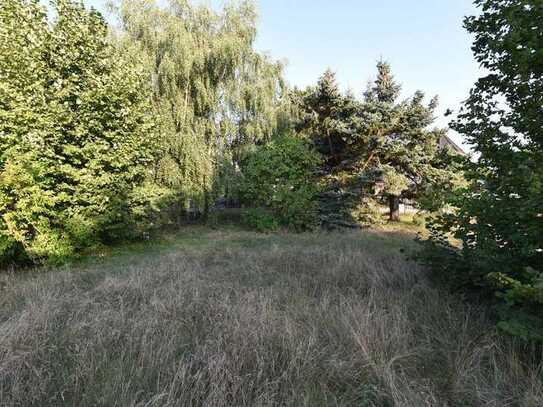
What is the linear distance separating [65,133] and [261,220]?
691 cm

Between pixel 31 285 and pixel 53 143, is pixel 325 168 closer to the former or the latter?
pixel 53 143

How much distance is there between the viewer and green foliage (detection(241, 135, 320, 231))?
38.0 ft

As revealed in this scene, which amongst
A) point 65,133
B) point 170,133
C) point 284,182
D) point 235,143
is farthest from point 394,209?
point 65,133

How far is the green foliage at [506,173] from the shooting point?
241 cm

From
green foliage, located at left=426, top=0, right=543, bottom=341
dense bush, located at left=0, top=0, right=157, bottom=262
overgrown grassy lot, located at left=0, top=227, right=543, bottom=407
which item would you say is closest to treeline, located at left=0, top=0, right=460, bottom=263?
dense bush, located at left=0, top=0, right=157, bottom=262

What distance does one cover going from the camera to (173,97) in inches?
414

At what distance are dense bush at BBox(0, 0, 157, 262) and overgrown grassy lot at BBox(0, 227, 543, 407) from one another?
182 cm

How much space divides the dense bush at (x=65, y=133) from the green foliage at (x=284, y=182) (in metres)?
4.53

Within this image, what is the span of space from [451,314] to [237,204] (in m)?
12.3

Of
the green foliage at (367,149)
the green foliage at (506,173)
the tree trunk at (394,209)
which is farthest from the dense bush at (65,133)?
the tree trunk at (394,209)

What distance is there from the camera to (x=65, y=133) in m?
7.05

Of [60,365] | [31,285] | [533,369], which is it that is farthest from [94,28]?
[533,369]

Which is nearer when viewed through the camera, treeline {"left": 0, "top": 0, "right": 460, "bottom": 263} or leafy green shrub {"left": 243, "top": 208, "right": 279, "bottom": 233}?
treeline {"left": 0, "top": 0, "right": 460, "bottom": 263}

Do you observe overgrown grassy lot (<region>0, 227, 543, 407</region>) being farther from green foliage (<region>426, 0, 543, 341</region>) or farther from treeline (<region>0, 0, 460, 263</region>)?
treeline (<region>0, 0, 460, 263</region>)
